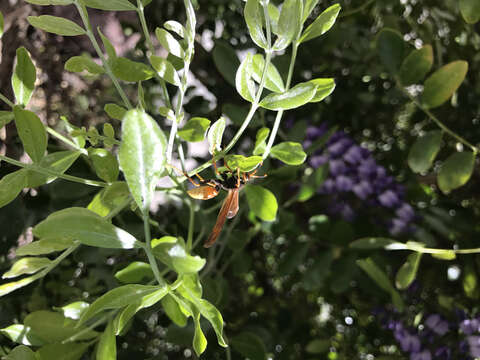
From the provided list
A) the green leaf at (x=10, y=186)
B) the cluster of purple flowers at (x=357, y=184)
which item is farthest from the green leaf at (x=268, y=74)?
the cluster of purple flowers at (x=357, y=184)

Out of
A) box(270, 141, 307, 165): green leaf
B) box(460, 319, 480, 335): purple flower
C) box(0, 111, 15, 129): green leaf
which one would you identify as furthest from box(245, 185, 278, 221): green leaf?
box(460, 319, 480, 335): purple flower

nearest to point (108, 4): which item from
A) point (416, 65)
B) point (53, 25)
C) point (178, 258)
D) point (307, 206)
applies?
point (53, 25)

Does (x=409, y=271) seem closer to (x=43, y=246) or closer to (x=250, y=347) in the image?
(x=250, y=347)

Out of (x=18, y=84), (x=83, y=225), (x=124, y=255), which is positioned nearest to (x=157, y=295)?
(x=83, y=225)

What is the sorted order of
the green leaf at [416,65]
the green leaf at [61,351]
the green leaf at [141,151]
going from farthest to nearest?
1. the green leaf at [416,65]
2. the green leaf at [61,351]
3. the green leaf at [141,151]

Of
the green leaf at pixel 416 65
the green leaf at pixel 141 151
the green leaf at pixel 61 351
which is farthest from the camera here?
the green leaf at pixel 416 65

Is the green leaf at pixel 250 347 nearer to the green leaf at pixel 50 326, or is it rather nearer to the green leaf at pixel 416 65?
the green leaf at pixel 50 326

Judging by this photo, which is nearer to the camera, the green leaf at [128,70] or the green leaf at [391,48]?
the green leaf at [128,70]
